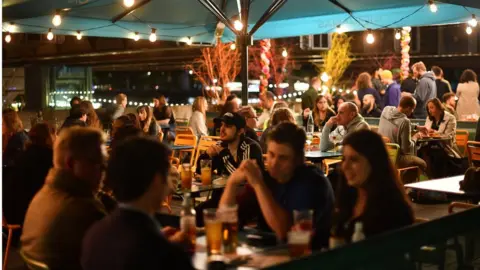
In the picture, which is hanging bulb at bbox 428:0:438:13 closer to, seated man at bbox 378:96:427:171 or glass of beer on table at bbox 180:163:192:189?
seated man at bbox 378:96:427:171

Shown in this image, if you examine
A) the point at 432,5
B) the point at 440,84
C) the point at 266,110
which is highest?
the point at 432,5

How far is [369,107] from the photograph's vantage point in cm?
1445

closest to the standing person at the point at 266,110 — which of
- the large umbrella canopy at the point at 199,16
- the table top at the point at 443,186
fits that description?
the large umbrella canopy at the point at 199,16

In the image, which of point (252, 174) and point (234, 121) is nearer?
point (252, 174)

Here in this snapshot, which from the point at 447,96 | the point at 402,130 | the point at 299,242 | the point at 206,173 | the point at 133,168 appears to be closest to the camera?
the point at 133,168

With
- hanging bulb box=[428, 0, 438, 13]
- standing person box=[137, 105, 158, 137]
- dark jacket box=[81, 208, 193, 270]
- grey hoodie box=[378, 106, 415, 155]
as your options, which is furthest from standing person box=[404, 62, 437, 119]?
dark jacket box=[81, 208, 193, 270]

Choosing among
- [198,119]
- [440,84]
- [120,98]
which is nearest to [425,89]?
[440,84]

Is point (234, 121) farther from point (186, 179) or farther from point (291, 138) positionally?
point (291, 138)

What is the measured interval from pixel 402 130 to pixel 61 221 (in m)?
7.31

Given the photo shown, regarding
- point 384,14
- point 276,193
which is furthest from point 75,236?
point 384,14

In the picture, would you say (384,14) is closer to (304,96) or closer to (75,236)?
(304,96)

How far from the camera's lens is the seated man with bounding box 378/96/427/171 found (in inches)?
396

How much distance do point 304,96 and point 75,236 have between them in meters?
11.5

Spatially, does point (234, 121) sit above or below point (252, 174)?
above
